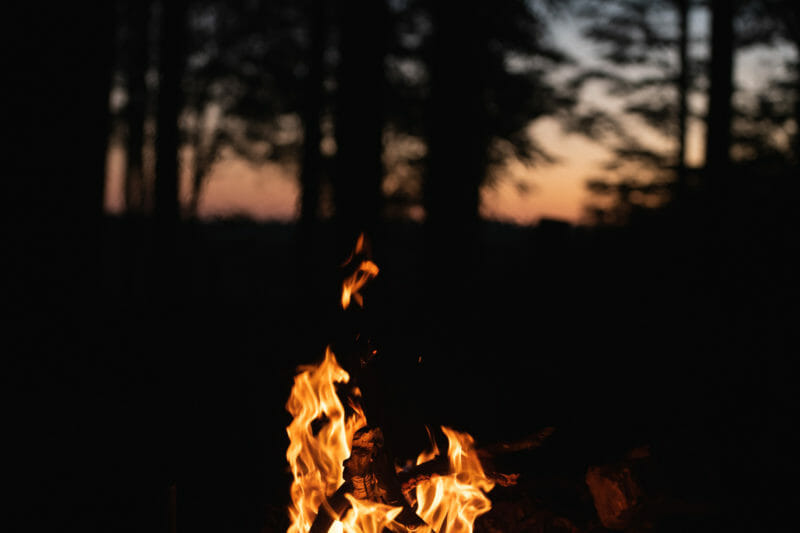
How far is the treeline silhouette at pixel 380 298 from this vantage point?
3490 millimetres

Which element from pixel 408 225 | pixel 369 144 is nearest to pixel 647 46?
pixel 408 225

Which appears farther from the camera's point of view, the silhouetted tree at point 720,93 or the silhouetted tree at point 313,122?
the silhouetted tree at point 313,122

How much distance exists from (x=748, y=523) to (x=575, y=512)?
1119 millimetres

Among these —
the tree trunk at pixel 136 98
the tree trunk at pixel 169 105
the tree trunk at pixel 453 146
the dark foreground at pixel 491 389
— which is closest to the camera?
the dark foreground at pixel 491 389

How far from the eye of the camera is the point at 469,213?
8.64m

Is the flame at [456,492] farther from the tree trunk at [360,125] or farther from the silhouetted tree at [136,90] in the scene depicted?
the silhouetted tree at [136,90]

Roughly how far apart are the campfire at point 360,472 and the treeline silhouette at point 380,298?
161 millimetres

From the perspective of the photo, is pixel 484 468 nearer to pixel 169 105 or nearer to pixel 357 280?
pixel 357 280

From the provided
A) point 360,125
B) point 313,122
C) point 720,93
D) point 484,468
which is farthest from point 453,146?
point 484,468

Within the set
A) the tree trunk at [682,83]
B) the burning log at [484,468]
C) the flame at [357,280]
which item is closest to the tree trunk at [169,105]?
the flame at [357,280]

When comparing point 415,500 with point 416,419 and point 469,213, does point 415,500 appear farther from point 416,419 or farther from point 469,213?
point 469,213

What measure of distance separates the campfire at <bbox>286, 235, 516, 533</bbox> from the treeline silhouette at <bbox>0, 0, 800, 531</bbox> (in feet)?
0.53

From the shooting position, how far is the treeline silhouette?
3490 mm

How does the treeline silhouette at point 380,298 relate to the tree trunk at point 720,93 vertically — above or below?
below
